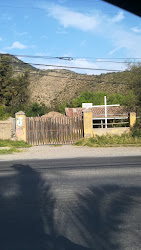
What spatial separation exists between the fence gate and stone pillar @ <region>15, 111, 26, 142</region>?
8.9 inches

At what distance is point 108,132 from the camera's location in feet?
68.4

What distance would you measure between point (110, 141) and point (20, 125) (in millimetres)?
6164

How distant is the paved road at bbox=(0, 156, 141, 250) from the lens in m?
4.19

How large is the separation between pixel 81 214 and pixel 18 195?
1961 millimetres

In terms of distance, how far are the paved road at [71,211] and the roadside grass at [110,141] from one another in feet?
34.0

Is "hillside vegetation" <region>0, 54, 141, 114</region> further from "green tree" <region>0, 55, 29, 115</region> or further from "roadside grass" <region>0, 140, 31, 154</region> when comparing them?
"roadside grass" <region>0, 140, 31, 154</region>

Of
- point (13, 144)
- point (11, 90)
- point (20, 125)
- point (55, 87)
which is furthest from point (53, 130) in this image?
point (55, 87)

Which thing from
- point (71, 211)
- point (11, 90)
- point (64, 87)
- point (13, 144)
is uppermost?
point (64, 87)

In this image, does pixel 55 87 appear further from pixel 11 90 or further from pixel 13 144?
pixel 13 144

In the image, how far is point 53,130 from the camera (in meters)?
20.3

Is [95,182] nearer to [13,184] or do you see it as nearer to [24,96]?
[13,184]

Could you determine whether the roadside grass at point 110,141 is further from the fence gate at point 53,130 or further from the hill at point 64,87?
the hill at point 64,87

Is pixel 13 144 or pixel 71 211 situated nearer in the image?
pixel 71 211

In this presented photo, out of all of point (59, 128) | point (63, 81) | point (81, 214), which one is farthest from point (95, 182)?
point (63, 81)
